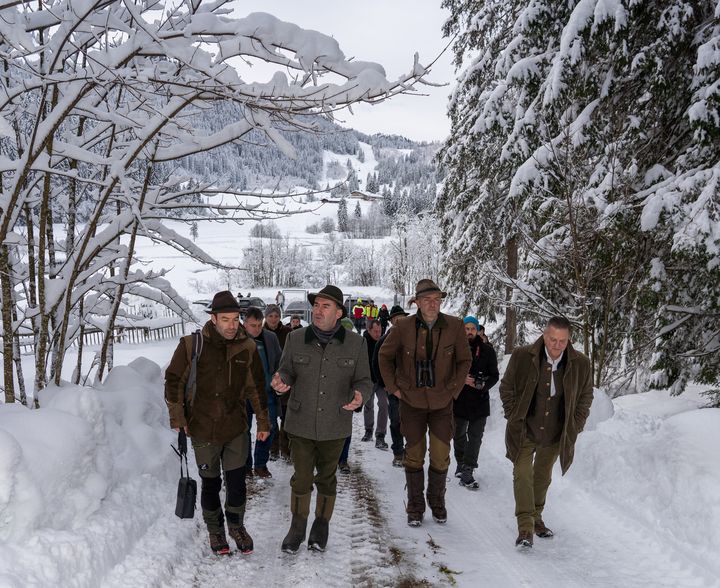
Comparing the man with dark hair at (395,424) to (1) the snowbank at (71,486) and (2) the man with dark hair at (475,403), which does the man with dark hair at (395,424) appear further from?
(1) the snowbank at (71,486)

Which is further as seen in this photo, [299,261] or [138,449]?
[299,261]

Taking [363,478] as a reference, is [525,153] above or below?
above

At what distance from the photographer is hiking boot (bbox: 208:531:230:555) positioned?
3.86 m

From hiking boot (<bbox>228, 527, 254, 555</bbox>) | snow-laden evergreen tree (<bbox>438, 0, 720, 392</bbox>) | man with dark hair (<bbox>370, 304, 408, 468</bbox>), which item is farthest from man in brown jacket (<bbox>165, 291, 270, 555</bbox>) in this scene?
snow-laden evergreen tree (<bbox>438, 0, 720, 392</bbox>)

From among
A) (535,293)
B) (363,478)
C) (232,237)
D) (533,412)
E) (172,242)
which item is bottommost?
(363,478)

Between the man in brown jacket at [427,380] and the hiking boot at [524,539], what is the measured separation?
730mm

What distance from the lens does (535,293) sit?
8.29 meters

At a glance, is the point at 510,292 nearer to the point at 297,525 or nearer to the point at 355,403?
the point at 355,403

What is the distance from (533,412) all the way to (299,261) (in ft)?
305

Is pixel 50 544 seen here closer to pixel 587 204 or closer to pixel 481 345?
pixel 481 345

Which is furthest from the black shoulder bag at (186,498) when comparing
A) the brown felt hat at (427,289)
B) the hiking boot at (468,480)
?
the hiking boot at (468,480)

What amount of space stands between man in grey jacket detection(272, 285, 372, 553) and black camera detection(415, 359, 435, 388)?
0.68 metres

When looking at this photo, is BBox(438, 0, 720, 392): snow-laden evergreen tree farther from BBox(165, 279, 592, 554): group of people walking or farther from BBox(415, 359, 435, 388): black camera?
BBox(415, 359, 435, 388): black camera

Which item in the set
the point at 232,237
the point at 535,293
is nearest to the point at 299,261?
the point at 232,237
